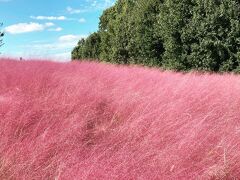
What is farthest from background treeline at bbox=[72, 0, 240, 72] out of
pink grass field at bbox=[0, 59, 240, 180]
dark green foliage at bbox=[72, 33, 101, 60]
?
dark green foliage at bbox=[72, 33, 101, 60]

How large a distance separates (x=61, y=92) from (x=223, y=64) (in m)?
8.91

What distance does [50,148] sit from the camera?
4.33m

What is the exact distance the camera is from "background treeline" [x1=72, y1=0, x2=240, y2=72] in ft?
47.2

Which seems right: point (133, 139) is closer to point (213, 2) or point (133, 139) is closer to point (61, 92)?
point (61, 92)

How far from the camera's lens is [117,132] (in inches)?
199

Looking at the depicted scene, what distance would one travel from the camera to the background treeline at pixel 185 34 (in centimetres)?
1439

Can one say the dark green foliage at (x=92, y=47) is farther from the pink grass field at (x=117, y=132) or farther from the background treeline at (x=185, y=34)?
the pink grass field at (x=117, y=132)

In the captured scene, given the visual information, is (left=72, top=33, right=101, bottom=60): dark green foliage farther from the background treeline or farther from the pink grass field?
the pink grass field

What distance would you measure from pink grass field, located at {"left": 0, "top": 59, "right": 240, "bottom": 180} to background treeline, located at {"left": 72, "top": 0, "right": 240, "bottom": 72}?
6724 millimetres

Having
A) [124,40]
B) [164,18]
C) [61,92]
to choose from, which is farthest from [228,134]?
[124,40]

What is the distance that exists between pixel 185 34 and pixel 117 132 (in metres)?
11.2

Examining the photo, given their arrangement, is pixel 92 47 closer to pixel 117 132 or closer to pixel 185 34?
pixel 185 34

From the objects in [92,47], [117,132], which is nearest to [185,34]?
[117,132]

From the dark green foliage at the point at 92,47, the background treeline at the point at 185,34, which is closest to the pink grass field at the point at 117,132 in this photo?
the background treeline at the point at 185,34
